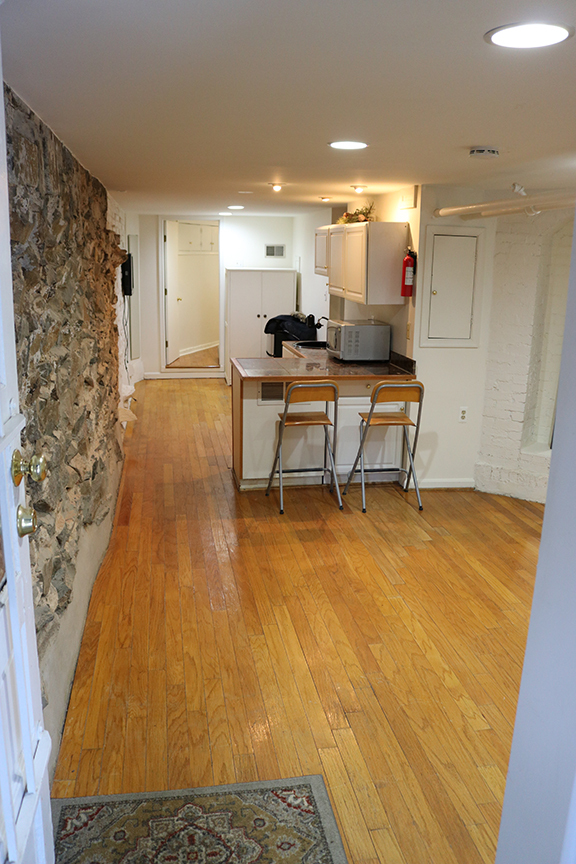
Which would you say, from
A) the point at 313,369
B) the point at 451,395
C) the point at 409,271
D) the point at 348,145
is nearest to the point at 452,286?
the point at 409,271

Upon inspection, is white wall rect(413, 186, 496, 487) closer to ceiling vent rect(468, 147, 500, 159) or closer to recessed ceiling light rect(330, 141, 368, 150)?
ceiling vent rect(468, 147, 500, 159)

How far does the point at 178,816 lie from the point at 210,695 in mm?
658

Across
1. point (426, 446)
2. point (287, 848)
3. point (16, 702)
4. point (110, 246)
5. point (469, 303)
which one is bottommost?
point (287, 848)

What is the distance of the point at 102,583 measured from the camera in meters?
3.90

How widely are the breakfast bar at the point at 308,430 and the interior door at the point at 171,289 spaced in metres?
4.56

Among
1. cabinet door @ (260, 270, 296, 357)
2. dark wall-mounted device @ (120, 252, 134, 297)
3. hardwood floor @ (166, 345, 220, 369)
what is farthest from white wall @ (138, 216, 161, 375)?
cabinet door @ (260, 270, 296, 357)

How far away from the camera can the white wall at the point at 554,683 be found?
1.04 metres

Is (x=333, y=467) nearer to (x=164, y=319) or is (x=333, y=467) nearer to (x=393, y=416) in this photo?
(x=393, y=416)

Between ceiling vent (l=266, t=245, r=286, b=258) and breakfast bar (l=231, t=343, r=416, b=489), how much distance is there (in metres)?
4.64

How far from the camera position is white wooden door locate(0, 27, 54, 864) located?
127cm

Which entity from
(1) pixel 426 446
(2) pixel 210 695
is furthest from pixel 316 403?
(2) pixel 210 695

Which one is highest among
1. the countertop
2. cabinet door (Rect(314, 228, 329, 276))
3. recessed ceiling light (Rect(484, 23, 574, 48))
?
recessed ceiling light (Rect(484, 23, 574, 48))

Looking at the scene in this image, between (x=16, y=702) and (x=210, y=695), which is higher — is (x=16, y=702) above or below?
above

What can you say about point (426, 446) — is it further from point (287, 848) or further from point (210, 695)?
point (287, 848)
